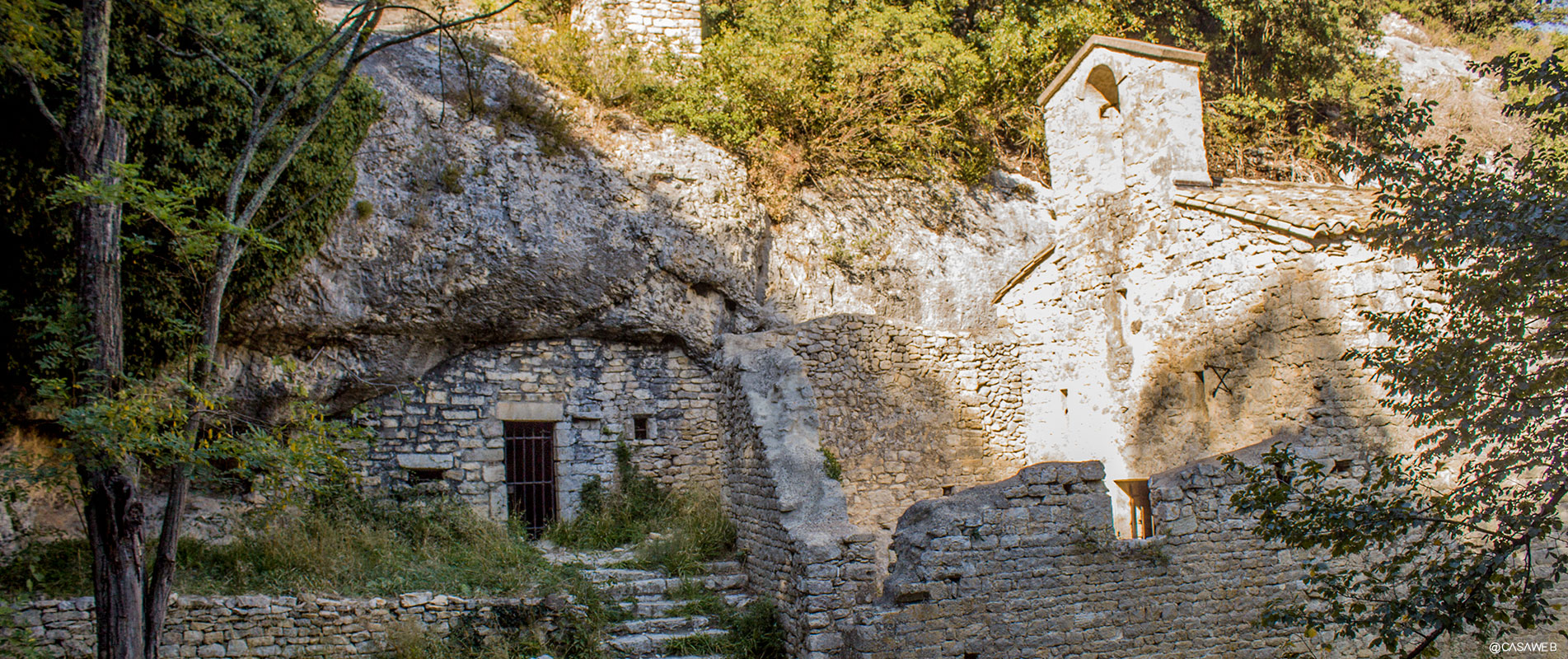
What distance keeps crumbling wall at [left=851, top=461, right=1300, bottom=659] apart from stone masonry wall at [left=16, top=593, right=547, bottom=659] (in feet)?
10.9

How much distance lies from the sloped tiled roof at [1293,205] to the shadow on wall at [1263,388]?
469 mm

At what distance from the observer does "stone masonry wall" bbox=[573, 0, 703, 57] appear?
14.0 m

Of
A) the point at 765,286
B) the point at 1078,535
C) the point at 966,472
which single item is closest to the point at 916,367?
the point at 966,472

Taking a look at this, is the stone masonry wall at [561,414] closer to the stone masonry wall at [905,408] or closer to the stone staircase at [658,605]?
the stone masonry wall at [905,408]

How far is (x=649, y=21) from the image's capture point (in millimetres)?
14312

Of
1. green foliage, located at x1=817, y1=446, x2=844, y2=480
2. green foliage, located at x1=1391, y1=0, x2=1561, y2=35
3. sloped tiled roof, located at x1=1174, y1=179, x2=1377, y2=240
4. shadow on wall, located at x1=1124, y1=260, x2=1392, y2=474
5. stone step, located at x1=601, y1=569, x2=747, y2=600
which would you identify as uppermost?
green foliage, located at x1=1391, y1=0, x2=1561, y2=35

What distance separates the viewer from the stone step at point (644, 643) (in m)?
7.79

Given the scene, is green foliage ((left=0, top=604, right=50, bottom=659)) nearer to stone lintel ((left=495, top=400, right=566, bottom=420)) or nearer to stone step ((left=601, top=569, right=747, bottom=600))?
stone step ((left=601, top=569, right=747, bottom=600))

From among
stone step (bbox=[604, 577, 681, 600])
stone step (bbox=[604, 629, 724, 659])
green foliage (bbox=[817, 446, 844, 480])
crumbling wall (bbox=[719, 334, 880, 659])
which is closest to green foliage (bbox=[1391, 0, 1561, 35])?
crumbling wall (bbox=[719, 334, 880, 659])

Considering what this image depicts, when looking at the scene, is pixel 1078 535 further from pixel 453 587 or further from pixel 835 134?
pixel 835 134

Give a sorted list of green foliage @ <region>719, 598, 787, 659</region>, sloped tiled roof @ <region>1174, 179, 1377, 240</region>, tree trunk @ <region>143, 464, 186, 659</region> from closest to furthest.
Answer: tree trunk @ <region>143, 464, 186, 659</region>, green foliage @ <region>719, 598, 787, 659</region>, sloped tiled roof @ <region>1174, 179, 1377, 240</region>

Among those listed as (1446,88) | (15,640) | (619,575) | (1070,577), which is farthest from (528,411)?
(1446,88)

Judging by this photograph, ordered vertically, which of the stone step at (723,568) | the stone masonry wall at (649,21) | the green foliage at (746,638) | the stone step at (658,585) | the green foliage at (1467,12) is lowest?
the green foliage at (746,638)

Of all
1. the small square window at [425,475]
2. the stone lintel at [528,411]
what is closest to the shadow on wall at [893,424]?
the stone lintel at [528,411]
